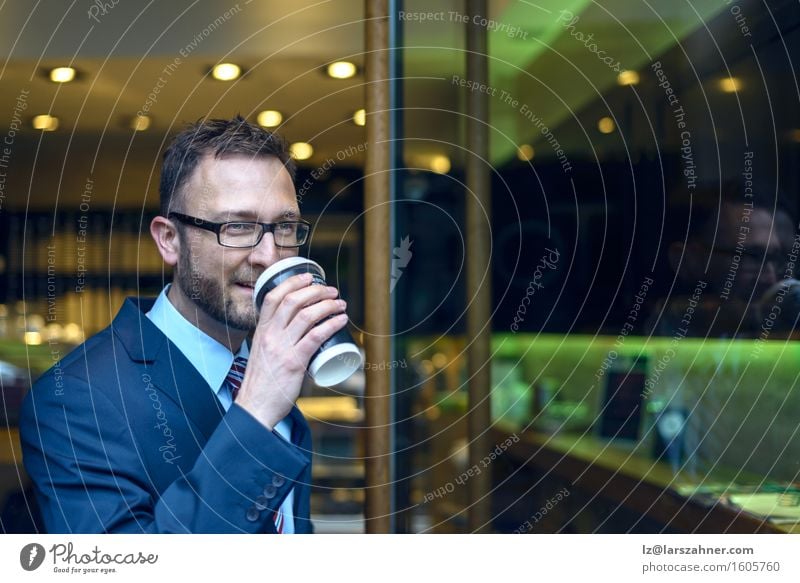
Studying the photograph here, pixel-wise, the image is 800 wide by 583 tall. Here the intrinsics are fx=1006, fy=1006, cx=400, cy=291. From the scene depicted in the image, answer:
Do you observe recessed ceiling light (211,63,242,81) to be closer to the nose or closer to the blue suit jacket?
the nose

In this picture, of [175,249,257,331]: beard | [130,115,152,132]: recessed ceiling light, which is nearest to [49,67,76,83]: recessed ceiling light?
[130,115,152,132]: recessed ceiling light

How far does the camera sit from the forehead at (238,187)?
6.81 ft

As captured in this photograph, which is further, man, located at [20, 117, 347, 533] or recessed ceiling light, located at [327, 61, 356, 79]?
recessed ceiling light, located at [327, 61, 356, 79]

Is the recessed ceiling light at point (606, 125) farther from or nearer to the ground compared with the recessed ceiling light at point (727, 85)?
nearer to the ground

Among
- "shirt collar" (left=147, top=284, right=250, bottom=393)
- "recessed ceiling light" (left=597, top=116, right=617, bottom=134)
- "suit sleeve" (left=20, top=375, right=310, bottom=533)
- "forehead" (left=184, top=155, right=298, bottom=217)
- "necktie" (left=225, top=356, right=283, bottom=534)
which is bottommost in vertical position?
"suit sleeve" (left=20, top=375, right=310, bottom=533)

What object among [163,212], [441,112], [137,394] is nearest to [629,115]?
[441,112]

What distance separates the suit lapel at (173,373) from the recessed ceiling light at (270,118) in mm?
498

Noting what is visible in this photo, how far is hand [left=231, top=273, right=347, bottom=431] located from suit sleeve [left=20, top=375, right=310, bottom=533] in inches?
1.8

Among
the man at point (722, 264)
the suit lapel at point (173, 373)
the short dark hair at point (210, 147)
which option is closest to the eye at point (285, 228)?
the short dark hair at point (210, 147)

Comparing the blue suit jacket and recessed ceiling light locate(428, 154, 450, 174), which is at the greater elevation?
recessed ceiling light locate(428, 154, 450, 174)

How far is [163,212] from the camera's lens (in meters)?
2.17

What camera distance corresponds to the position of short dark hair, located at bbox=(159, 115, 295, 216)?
215 cm

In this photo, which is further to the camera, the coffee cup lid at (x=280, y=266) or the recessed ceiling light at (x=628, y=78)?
the recessed ceiling light at (x=628, y=78)

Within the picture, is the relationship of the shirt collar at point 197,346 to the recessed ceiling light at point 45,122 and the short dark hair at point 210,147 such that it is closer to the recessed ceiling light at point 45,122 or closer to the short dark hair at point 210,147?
the short dark hair at point 210,147
